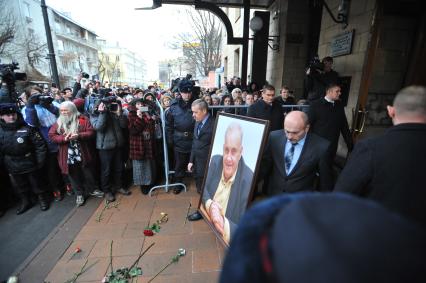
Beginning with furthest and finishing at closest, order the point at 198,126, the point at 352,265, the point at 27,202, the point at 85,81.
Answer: the point at 85,81, the point at 27,202, the point at 198,126, the point at 352,265

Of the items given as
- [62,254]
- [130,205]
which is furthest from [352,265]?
[130,205]

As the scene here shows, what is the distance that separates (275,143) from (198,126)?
1.51 meters

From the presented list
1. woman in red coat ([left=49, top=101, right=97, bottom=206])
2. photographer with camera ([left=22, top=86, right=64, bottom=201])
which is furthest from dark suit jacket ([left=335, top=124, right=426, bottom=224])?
photographer with camera ([left=22, top=86, right=64, bottom=201])

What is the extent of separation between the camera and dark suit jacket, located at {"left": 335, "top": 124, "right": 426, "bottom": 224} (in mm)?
1399

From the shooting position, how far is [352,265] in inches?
17.3

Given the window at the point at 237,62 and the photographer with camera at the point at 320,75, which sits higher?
the window at the point at 237,62

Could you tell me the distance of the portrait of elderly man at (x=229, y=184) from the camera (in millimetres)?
2178

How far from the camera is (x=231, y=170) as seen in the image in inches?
92.9

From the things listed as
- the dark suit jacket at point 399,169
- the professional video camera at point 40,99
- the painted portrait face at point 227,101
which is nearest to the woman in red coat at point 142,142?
the professional video camera at point 40,99

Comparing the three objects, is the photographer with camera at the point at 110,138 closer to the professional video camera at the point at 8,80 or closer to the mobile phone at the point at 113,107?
the mobile phone at the point at 113,107

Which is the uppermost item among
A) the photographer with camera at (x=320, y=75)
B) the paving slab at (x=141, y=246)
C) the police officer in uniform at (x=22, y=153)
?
the photographer with camera at (x=320, y=75)

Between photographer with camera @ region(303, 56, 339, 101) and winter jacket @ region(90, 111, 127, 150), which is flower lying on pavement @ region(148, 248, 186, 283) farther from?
photographer with camera @ region(303, 56, 339, 101)

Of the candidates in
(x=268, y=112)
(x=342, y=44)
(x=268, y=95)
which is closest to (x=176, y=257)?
(x=268, y=112)

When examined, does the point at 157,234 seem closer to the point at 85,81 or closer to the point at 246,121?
the point at 246,121
